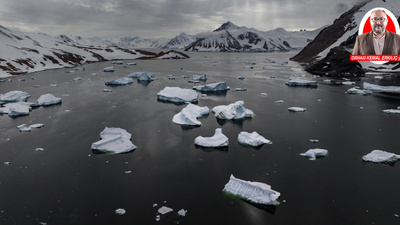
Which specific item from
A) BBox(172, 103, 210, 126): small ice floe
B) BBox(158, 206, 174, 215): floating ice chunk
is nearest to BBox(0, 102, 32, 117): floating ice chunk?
BBox(172, 103, 210, 126): small ice floe

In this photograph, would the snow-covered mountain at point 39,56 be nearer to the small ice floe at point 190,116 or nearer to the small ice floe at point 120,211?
the small ice floe at point 190,116

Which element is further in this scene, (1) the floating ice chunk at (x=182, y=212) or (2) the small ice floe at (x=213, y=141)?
(2) the small ice floe at (x=213, y=141)

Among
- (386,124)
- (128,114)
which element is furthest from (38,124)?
(386,124)

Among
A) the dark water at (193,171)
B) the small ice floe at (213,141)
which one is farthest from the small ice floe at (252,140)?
the small ice floe at (213,141)

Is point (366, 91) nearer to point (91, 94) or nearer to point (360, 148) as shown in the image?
point (360, 148)

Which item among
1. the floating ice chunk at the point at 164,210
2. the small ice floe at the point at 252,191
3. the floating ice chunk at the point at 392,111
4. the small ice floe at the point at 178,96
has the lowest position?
Answer: the floating ice chunk at the point at 164,210

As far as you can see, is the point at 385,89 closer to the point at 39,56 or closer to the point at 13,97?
the point at 13,97
